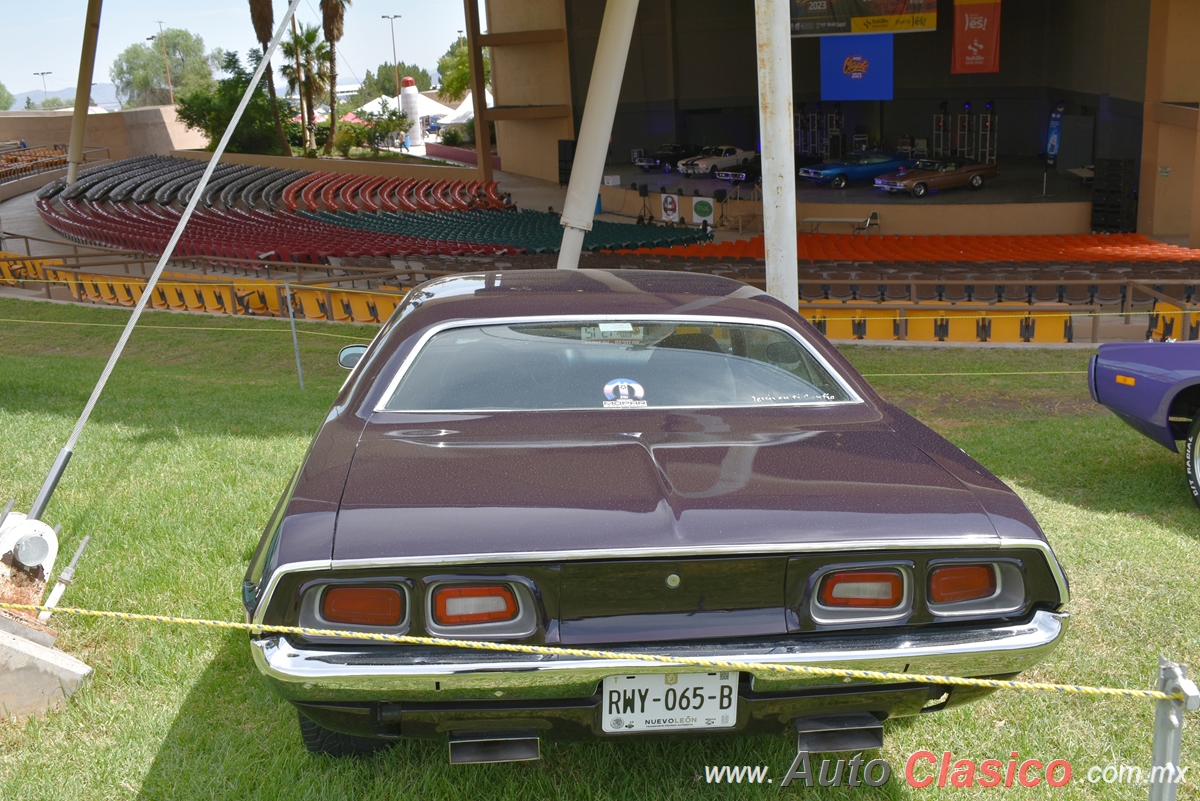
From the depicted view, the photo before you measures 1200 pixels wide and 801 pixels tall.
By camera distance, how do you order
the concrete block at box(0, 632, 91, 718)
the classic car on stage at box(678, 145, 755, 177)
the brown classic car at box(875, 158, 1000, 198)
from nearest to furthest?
1. the concrete block at box(0, 632, 91, 718)
2. the brown classic car at box(875, 158, 1000, 198)
3. the classic car on stage at box(678, 145, 755, 177)

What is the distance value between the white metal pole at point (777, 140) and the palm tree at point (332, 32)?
179 feet

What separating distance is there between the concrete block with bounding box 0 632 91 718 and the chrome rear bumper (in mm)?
1386

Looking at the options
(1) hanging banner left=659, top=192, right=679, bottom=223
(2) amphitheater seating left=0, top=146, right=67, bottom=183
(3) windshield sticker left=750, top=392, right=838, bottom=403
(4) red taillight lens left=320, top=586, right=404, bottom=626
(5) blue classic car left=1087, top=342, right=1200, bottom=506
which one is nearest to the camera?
(4) red taillight lens left=320, top=586, right=404, bottom=626

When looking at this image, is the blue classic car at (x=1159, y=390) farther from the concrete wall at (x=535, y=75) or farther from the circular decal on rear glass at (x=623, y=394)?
the concrete wall at (x=535, y=75)

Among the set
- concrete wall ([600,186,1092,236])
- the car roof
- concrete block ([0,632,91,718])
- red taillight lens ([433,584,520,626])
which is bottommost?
concrete wall ([600,186,1092,236])

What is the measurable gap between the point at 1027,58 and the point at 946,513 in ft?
147

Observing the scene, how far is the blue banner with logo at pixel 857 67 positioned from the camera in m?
33.0

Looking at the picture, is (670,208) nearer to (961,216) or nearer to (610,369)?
(961,216)

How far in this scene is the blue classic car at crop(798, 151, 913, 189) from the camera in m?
38.7

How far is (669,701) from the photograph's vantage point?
260 cm

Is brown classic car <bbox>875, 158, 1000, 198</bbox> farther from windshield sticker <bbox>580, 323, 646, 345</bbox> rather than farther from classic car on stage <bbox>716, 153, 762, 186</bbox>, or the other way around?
windshield sticker <bbox>580, 323, 646, 345</bbox>

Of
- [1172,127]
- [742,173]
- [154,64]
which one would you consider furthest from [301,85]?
[154,64]

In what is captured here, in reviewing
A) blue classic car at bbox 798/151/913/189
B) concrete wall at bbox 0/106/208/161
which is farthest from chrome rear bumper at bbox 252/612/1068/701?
concrete wall at bbox 0/106/208/161

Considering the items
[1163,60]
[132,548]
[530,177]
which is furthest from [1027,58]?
[132,548]
